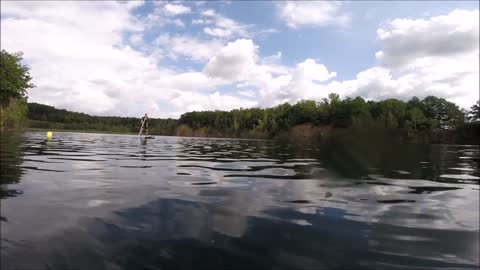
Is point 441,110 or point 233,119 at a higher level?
point 441,110

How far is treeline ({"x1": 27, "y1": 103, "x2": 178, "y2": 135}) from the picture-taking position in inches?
4880

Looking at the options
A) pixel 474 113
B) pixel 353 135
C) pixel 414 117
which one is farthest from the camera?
pixel 474 113

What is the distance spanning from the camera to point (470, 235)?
16.0ft

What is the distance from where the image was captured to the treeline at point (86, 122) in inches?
4880

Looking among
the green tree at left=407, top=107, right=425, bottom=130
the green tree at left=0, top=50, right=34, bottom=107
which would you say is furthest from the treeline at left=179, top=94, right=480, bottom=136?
the green tree at left=0, top=50, right=34, bottom=107

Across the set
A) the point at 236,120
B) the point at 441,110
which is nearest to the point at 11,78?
the point at 236,120

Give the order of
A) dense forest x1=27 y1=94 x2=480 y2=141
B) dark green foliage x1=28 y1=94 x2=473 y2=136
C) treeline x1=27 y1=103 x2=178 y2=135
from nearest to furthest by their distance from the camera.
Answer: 1. dense forest x1=27 y1=94 x2=480 y2=141
2. dark green foliage x1=28 y1=94 x2=473 y2=136
3. treeline x1=27 y1=103 x2=178 y2=135

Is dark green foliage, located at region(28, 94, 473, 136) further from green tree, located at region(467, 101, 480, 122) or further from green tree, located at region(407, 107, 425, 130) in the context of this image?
green tree, located at region(407, 107, 425, 130)

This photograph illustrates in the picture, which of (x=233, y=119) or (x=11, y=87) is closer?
(x=11, y=87)

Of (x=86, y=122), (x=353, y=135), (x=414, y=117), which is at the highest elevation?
(x=86, y=122)

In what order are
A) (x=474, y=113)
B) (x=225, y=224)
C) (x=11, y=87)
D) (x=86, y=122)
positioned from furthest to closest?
(x=86, y=122), (x=474, y=113), (x=11, y=87), (x=225, y=224)

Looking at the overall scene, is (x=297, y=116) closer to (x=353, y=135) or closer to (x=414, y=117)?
(x=414, y=117)

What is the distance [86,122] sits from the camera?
135500 mm

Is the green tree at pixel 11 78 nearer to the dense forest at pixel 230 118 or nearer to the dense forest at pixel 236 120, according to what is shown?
the dense forest at pixel 230 118
